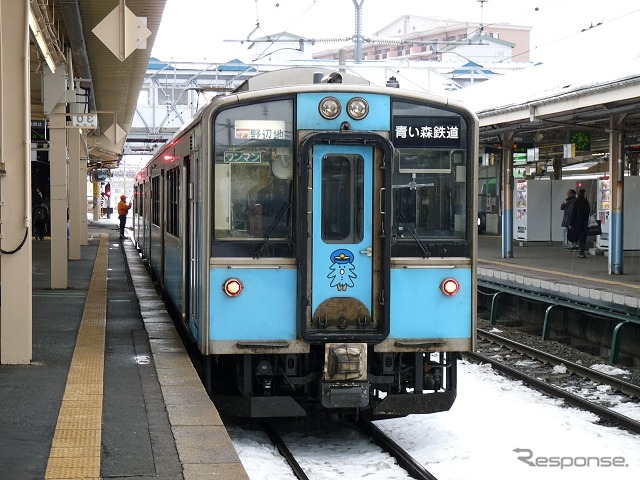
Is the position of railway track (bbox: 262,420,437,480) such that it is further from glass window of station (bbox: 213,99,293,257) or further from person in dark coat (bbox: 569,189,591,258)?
person in dark coat (bbox: 569,189,591,258)

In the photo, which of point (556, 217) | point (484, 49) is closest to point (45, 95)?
point (556, 217)

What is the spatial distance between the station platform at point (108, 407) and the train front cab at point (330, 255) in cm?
68

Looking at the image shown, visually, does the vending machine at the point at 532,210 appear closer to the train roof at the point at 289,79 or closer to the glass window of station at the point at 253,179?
the train roof at the point at 289,79

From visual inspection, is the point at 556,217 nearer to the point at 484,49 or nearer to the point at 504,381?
the point at 504,381

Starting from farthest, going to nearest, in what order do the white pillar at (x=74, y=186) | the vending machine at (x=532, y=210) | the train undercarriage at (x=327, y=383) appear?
the vending machine at (x=532, y=210)
the white pillar at (x=74, y=186)
the train undercarriage at (x=327, y=383)

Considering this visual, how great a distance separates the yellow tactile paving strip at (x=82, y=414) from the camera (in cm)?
511

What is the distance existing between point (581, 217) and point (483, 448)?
1421cm

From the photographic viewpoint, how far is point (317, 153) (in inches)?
287

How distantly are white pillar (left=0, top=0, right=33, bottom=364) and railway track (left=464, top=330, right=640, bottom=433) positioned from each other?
5397 mm

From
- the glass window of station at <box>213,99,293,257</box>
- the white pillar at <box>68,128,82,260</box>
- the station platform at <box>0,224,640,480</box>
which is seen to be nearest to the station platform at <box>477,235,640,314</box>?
the station platform at <box>0,224,640,480</box>

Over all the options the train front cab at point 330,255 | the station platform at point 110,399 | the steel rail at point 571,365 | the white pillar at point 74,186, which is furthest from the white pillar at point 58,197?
the train front cab at point 330,255

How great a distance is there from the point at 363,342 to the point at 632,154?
1794cm

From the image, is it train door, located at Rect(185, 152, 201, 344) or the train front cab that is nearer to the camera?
the train front cab

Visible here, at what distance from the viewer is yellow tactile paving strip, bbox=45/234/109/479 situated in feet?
16.8
